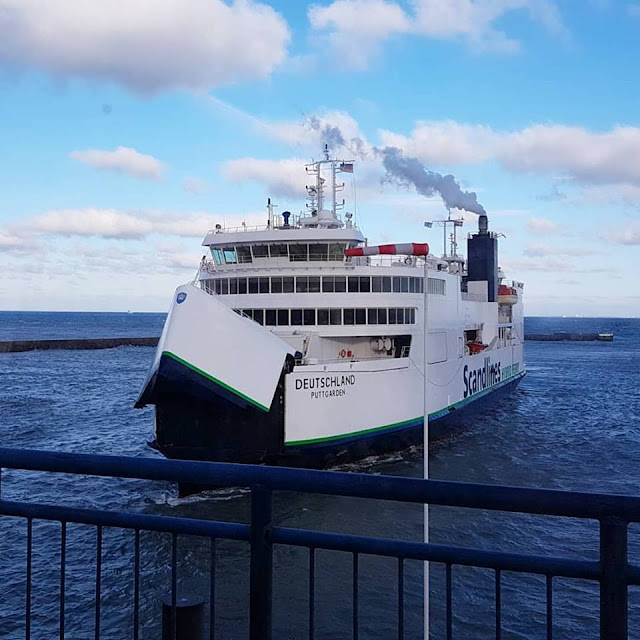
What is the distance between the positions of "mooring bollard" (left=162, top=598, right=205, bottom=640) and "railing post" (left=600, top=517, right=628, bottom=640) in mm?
1748

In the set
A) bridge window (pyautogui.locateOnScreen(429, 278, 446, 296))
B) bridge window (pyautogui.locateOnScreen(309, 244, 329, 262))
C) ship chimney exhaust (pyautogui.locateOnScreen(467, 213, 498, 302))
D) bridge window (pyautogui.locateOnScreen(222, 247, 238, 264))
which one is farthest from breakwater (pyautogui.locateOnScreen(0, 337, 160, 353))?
Answer: bridge window (pyautogui.locateOnScreen(429, 278, 446, 296))

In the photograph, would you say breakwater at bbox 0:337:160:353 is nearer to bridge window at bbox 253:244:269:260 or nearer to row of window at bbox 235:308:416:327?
bridge window at bbox 253:244:269:260

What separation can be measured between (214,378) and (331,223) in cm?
1045

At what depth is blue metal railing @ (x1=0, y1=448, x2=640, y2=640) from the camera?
2.31 meters

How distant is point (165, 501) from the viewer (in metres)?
17.9

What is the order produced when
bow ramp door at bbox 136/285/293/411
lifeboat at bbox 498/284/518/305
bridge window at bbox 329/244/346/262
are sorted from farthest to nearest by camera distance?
lifeboat at bbox 498/284/518/305
bridge window at bbox 329/244/346/262
bow ramp door at bbox 136/285/293/411

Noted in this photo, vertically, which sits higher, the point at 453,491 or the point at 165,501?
the point at 453,491

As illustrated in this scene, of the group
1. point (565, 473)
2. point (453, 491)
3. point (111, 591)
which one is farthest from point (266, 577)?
point (565, 473)

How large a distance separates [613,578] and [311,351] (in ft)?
62.0

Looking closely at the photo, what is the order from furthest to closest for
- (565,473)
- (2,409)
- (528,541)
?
(2,409) < (565,473) < (528,541)

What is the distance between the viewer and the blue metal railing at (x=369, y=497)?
7.59ft

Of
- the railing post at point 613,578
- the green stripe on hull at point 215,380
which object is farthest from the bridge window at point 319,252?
the railing post at point 613,578

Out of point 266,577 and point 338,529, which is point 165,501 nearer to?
point 338,529

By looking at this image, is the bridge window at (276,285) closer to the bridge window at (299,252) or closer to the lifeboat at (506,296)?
the bridge window at (299,252)
